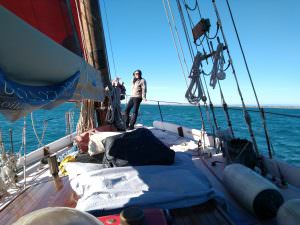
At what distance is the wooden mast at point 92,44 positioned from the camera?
161 inches

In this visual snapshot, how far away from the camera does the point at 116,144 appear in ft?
7.27

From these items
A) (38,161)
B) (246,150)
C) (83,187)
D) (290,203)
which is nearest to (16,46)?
(83,187)

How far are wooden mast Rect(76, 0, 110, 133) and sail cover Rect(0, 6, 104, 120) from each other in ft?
7.89

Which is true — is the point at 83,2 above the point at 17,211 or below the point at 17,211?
above

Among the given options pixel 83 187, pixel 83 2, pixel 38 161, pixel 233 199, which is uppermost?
pixel 83 2

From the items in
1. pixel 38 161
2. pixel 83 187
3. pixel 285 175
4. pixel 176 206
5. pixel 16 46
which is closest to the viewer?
pixel 16 46

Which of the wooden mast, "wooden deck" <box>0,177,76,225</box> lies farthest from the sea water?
"wooden deck" <box>0,177,76,225</box>

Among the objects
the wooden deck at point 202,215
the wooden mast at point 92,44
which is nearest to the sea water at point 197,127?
the wooden mast at point 92,44

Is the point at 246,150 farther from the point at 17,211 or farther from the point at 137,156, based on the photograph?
the point at 17,211

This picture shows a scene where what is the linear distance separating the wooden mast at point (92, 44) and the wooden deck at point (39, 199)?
2.03m

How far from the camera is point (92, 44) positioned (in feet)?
14.0

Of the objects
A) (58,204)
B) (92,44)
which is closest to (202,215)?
(58,204)

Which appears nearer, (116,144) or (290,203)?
(290,203)

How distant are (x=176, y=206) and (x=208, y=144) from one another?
7.89ft
